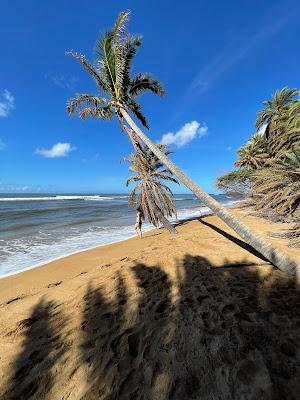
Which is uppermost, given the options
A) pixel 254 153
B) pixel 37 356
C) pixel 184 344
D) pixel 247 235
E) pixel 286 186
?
pixel 254 153

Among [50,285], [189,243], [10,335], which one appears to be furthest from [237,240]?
[10,335]

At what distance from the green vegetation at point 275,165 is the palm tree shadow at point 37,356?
601 centimetres

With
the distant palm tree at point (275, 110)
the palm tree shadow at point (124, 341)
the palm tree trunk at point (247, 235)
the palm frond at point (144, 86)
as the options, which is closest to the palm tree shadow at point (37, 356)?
the palm tree shadow at point (124, 341)

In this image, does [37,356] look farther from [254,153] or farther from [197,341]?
[254,153]

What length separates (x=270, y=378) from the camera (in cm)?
201

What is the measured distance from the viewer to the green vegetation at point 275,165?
10.4m

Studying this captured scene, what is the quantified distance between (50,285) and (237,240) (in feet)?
17.7

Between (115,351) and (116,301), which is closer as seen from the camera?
(115,351)

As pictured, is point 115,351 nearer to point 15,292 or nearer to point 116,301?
point 116,301

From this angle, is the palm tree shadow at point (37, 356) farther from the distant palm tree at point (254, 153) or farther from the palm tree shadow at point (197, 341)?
the distant palm tree at point (254, 153)

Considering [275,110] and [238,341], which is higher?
[275,110]

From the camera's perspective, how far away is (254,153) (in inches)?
924

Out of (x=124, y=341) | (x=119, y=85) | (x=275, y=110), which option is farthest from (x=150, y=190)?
(x=275, y=110)

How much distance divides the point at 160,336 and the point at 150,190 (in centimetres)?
718
